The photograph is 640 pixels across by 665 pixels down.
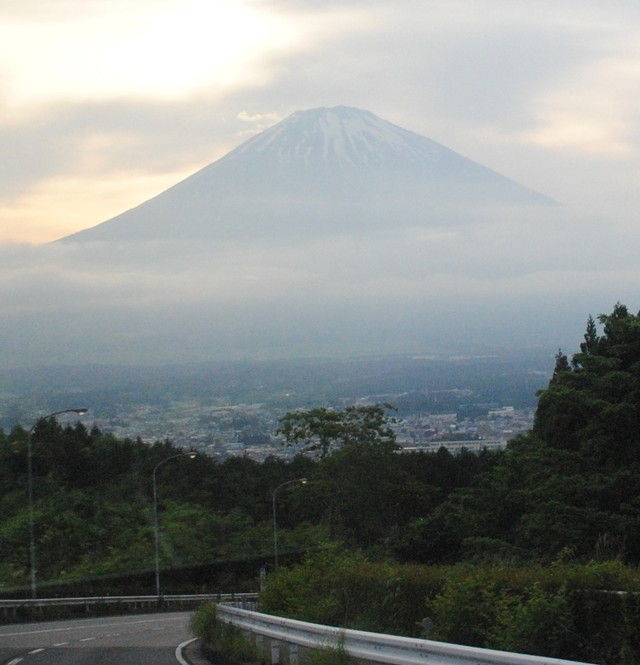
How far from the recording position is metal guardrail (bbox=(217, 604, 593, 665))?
9.61 meters

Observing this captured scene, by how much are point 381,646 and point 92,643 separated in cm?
1227

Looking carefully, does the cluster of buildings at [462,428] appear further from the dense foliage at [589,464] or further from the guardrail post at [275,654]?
the guardrail post at [275,654]

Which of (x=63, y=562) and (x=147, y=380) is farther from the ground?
(x=147, y=380)

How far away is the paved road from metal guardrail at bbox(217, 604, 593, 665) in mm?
2823

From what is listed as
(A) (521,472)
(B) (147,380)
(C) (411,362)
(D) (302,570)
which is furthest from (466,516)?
(C) (411,362)

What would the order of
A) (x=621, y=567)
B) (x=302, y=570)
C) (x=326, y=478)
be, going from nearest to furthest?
1. (x=621, y=567)
2. (x=302, y=570)
3. (x=326, y=478)

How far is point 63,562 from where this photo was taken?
5406 cm

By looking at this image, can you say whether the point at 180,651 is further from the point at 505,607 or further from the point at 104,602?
the point at 104,602

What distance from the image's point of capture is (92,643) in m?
22.9

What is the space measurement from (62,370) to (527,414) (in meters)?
46.5

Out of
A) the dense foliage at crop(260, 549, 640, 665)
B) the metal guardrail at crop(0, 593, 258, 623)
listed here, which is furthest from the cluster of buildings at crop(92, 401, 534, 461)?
the dense foliage at crop(260, 549, 640, 665)

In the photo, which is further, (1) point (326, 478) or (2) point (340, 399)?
(2) point (340, 399)

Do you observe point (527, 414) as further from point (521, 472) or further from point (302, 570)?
point (302, 570)

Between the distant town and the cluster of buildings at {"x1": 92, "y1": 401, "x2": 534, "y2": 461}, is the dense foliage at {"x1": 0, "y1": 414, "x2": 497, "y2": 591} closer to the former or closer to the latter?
the cluster of buildings at {"x1": 92, "y1": 401, "x2": 534, "y2": 461}
